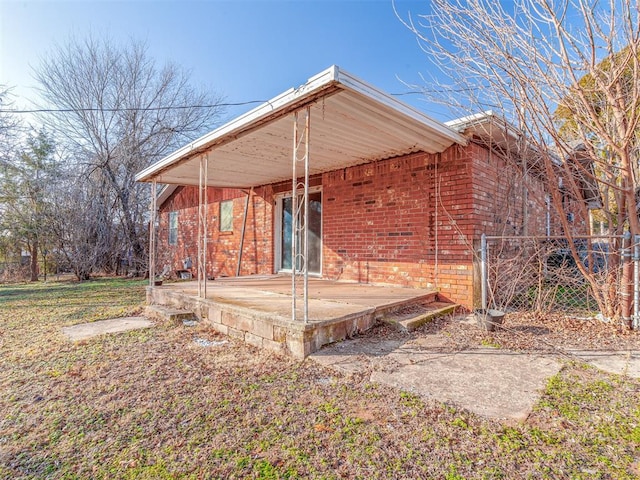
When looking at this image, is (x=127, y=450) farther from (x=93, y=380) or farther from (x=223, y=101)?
(x=223, y=101)

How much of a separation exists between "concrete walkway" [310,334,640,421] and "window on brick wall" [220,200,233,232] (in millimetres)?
6816

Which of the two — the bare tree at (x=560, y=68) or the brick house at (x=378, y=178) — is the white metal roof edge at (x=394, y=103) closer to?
the brick house at (x=378, y=178)

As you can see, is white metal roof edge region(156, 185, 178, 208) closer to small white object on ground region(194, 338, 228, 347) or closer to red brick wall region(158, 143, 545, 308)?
red brick wall region(158, 143, 545, 308)

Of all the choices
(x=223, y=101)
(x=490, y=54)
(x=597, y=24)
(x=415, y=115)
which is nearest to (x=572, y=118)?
(x=597, y=24)

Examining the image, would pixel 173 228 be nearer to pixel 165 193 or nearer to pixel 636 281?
pixel 165 193

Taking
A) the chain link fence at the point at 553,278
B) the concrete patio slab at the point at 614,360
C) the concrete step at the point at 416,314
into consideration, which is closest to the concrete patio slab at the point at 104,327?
the concrete step at the point at 416,314

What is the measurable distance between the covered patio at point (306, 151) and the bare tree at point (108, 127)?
7045mm

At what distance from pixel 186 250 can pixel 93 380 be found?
9.24m

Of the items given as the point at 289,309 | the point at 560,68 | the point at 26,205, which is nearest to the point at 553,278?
the point at 560,68

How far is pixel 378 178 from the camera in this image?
19.7ft

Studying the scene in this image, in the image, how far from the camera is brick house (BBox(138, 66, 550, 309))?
12.0 feet

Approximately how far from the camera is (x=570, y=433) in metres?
1.89

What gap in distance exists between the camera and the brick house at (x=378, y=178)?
12.0ft

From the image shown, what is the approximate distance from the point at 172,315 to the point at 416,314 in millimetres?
3277
